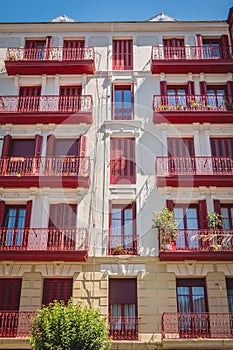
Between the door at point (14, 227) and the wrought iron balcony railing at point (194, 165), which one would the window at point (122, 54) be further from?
the door at point (14, 227)

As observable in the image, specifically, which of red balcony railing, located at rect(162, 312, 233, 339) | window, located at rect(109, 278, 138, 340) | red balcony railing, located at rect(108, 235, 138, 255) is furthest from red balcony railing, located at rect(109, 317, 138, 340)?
red balcony railing, located at rect(108, 235, 138, 255)

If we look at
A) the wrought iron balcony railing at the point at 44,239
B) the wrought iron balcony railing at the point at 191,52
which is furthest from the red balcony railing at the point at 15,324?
→ the wrought iron balcony railing at the point at 191,52

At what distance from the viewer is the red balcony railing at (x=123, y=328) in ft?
54.2

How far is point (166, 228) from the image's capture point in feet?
59.2

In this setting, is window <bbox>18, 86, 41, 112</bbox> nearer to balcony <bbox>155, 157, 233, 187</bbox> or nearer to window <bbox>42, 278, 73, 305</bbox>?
balcony <bbox>155, 157, 233, 187</bbox>

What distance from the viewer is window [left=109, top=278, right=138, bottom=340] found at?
54.6 ft

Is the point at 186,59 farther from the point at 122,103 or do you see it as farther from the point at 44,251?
the point at 44,251

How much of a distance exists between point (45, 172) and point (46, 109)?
3.25 meters

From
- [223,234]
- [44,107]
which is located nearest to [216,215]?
[223,234]

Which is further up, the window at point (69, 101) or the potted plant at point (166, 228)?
the window at point (69, 101)

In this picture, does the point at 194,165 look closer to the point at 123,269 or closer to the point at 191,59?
the point at 123,269

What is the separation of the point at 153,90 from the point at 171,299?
9.81 meters

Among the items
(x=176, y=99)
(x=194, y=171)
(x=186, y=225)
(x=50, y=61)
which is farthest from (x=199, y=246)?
(x=50, y=61)

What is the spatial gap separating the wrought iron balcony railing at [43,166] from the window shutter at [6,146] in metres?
0.42
